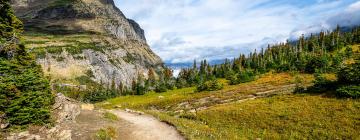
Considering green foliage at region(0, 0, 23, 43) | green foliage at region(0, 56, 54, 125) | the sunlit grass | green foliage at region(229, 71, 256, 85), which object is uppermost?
green foliage at region(0, 0, 23, 43)

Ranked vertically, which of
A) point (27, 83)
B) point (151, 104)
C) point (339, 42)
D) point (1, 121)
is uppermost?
point (339, 42)

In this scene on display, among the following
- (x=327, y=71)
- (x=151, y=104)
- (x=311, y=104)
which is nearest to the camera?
(x=311, y=104)

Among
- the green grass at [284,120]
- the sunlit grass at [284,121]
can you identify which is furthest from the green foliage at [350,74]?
the sunlit grass at [284,121]

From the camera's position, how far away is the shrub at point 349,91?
47.6 meters

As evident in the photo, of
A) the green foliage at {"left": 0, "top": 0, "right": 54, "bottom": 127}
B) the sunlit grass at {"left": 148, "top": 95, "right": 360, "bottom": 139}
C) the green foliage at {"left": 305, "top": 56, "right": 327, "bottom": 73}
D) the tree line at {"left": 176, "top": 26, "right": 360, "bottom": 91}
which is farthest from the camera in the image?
the tree line at {"left": 176, "top": 26, "right": 360, "bottom": 91}

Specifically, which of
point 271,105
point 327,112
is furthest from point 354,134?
point 271,105

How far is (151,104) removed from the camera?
97.9 metres

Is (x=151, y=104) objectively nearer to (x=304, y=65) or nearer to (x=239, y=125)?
(x=239, y=125)

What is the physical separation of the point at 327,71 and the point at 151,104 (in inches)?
2708

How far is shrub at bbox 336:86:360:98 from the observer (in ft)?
156

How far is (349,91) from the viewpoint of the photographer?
1911 inches

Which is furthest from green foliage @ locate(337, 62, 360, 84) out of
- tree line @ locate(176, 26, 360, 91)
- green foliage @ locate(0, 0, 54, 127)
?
tree line @ locate(176, 26, 360, 91)

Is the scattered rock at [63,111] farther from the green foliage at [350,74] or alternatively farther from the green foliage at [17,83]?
the green foliage at [350,74]

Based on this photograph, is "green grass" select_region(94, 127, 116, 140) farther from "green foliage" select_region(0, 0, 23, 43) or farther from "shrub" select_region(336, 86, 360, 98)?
"shrub" select_region(336, 86, 360, 98)
